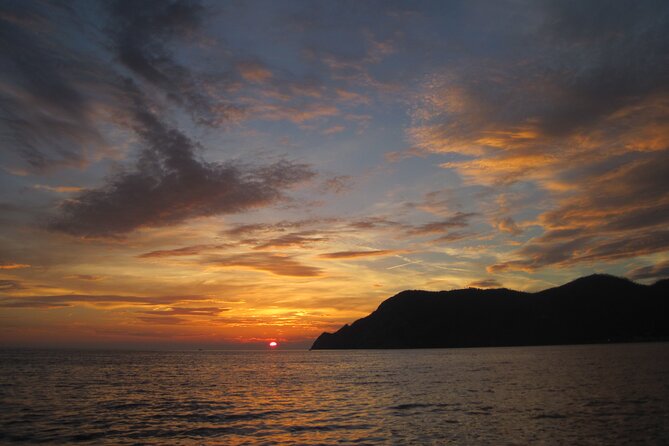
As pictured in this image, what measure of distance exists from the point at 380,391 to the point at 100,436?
36752mm

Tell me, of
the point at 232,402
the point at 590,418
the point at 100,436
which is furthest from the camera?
the point at 232,402

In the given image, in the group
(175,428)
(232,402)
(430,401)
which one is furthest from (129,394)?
(430,401)

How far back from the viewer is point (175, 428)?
116 feet

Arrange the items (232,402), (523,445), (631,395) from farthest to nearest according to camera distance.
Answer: (232,402) → (631,395) → (523,445)

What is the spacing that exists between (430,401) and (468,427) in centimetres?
1642

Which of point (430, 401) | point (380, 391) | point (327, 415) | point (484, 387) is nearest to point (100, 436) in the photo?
point (327, 415)

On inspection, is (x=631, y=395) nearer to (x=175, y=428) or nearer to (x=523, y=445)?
(x=523, y=445)

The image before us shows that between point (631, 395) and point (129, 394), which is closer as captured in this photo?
point (631, 395)

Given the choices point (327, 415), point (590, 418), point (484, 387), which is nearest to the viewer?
point (590, 418)

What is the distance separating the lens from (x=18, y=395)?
56844 millimetres

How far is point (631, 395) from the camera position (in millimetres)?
47469

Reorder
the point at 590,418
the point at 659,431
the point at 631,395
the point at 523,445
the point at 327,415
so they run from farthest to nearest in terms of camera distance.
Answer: the point at 631,395
the point at 327,415
the point at 590,418
the point at 659,431
the point at 523,445

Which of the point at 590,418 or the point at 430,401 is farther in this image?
the point at 430,401

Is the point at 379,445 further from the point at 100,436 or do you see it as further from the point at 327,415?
the point at 100,436
